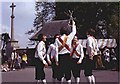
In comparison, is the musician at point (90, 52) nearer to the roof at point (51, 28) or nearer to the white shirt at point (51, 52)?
the roof at point (51, 28)

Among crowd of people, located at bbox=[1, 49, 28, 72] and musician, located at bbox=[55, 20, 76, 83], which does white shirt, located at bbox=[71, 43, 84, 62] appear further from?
crowd of people, located at bbox=[1, 49, 28, 72]

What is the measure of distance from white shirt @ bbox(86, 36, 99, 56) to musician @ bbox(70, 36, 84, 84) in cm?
21

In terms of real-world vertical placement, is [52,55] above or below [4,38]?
below

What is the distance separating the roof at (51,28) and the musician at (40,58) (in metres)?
0.13

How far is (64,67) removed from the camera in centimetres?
917

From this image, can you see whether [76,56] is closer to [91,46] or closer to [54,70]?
[91,46]

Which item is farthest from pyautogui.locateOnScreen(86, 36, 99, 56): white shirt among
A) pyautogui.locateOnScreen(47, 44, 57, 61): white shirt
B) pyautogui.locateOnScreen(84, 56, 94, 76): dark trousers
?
pyautogui.locateOnScreen(47, 44, 57, 61): white shirt

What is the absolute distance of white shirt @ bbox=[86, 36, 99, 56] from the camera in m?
9.23

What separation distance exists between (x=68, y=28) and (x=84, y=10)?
0.82 meters

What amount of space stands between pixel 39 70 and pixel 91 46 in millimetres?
1372

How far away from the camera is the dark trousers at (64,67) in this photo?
9.10 meters

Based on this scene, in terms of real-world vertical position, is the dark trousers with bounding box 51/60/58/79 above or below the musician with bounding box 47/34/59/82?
below

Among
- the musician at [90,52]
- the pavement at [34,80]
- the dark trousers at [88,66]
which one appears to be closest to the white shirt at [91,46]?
the musician at [90,52]

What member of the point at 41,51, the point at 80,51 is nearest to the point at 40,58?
the point at 41,51
